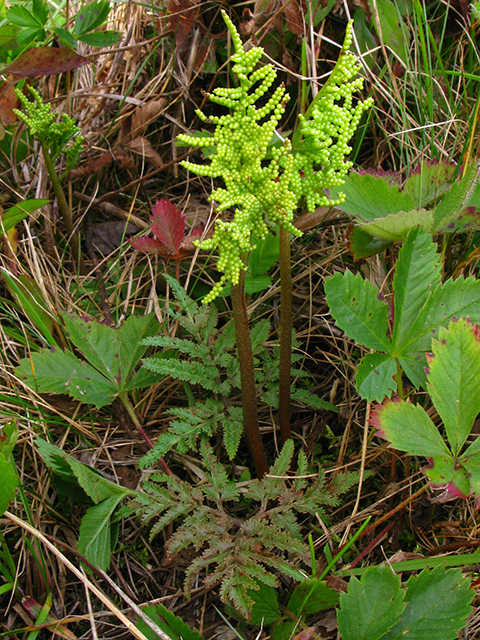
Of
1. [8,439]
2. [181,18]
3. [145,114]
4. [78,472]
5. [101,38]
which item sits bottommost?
→ [78,472]

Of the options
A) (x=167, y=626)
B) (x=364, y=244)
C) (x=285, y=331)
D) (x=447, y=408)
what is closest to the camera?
(x=447, y=408)

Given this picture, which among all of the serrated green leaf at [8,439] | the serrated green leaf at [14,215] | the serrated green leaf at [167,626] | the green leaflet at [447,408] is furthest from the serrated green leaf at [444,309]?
the serrated green leaf at [14,215]

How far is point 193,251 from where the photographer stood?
2.31 m

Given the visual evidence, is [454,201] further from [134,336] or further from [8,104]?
[8,104]

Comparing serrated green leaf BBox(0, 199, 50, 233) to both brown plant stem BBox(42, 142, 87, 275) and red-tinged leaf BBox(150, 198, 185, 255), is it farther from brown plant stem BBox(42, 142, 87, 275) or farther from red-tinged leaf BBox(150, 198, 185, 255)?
red-tinged leaf BBox(150, 198, 185, 255)

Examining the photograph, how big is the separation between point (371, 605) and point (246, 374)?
76cm

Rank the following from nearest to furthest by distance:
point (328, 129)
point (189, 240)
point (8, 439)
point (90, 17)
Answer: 1. point (328, 129)
2. point (8, 439)
3. point (189, 240)
4. point (90, 17)

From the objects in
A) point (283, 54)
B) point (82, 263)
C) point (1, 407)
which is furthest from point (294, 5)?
point (1, 407)

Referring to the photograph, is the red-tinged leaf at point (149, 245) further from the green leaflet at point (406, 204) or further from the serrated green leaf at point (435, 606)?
the serrated green leaf at point (435, 606)

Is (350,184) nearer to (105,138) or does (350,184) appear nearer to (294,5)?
(294,5)

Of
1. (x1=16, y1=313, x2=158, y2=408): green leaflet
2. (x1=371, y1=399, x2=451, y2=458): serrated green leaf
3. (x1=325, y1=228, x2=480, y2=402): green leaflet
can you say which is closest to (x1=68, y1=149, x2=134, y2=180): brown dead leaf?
(x1=16, y1=313, x2=158, y2=408): green leaflet

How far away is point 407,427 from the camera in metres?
1.49

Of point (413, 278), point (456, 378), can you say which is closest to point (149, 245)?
point (413, 278)

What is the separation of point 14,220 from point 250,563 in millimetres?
1656
